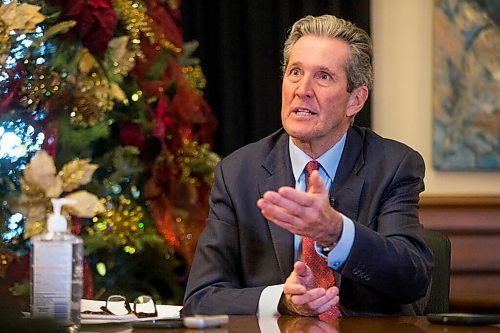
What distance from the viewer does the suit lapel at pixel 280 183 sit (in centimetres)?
221

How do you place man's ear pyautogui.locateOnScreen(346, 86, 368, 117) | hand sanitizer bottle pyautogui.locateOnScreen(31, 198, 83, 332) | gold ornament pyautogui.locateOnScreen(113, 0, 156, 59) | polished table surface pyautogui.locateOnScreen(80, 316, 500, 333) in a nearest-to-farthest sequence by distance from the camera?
1. hand sanitizer bottle pyautogui.locateOnScreen(31, 198, 83, 332)
2. polished table surface pyautogui.locateOnScreen(80, 316, 500, 333)
3. man's ear pyautogui.locateOnScreen(346, 86, 368, 117)
4. gold ornament pyautogui.locateOnScreen(113, 0, 156, 59)

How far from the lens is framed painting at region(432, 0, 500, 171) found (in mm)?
4172

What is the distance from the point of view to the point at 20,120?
274 cm

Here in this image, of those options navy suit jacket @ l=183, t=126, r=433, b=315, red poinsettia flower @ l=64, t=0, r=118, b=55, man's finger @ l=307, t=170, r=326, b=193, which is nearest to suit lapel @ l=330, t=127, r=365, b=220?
navy suit jacket @ l=183, t=126, r=433, b=315

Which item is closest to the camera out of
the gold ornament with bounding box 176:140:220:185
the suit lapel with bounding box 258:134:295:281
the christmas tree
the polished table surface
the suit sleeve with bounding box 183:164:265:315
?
the polished table surface

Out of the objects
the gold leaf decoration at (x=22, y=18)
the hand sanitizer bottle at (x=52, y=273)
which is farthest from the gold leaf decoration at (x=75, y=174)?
the hand sanitizer bottle at (x=52, y=273)

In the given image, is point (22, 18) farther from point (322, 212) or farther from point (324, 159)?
point (322, 212)

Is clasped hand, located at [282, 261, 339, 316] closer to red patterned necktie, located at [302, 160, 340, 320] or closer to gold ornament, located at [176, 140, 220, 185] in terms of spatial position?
red patterned necktie, located at [302, 160, 340, 320]

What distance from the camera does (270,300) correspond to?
80.6 inches

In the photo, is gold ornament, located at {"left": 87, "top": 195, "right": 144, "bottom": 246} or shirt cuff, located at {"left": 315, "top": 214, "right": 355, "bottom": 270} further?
gold ornament, located at {"left": 87, "top": 195, "right": 144, "bottom": 246}

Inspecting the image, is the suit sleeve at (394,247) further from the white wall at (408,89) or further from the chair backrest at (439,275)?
the white wall at (408,89)

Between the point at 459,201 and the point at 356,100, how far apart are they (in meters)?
1.82

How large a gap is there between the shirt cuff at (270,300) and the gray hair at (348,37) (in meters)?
0.61

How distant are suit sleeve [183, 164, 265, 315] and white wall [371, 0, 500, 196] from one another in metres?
1.99
